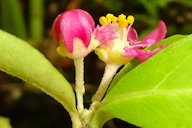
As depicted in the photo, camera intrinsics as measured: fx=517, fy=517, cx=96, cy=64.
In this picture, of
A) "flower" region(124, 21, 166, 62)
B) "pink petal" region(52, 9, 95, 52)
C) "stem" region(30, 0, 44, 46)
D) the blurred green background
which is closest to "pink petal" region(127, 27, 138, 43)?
"flower" region(124, 21, 166, 62)

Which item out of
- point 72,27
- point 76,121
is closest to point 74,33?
point 72,27

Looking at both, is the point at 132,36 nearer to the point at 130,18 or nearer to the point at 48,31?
the point at 130,18

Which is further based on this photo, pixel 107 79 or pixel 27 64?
pixel 107 79

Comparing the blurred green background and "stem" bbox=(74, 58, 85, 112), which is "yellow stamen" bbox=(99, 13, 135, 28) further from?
the blurred green background

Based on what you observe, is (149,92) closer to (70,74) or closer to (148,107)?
(148,107)

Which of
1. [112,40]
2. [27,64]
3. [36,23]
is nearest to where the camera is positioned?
[27,64]

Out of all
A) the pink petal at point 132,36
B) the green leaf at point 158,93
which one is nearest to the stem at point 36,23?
the pink petal at point 132,36
